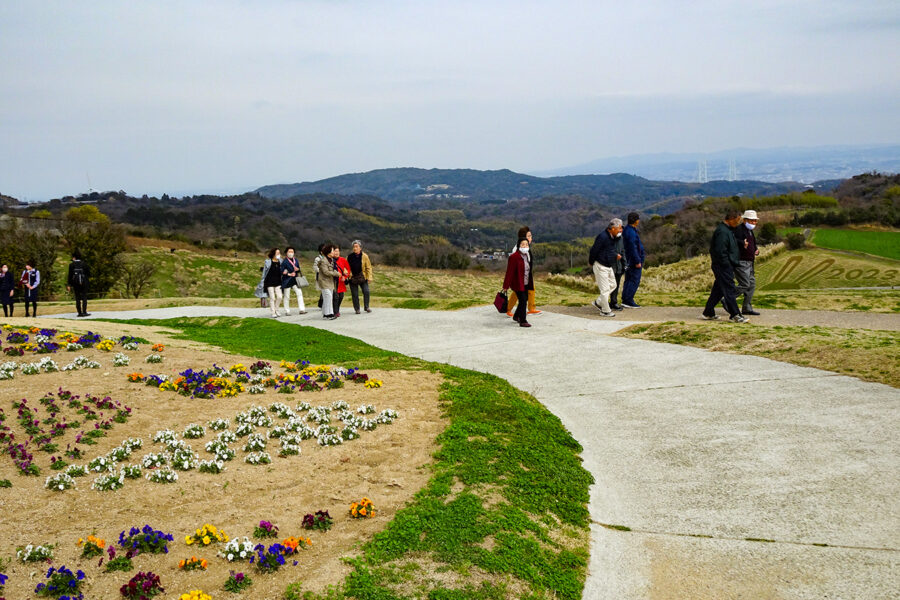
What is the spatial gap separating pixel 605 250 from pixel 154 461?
11.2 metres

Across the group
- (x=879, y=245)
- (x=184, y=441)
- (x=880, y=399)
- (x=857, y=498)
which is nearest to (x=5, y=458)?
(x=184, y=441)

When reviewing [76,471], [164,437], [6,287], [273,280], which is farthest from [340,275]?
[6,287]

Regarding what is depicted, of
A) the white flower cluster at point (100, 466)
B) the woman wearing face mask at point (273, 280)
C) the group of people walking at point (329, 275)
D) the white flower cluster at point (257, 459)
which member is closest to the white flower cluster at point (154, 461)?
the white flower cluster at point (100, 466)

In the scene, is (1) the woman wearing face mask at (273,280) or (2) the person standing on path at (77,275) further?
(2) the person standing on path at (77,275)

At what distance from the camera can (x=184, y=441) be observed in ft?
24.5

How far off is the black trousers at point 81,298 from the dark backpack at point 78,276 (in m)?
0.17

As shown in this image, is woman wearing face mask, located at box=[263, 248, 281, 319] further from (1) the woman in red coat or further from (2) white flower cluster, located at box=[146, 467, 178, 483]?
(2) white flower cluster, located at box=[146, 467, 178, 483]

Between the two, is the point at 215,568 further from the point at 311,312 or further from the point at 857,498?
the point at 311,312

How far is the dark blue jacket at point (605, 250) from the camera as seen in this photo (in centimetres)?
1525

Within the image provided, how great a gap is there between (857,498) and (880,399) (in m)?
2.91

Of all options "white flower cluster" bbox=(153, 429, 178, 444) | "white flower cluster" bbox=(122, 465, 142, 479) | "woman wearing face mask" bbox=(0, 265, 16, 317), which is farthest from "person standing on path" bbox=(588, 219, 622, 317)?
"woman wearing face mask" bbox=(0, 265, 16, 317)

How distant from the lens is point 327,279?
18.3 m

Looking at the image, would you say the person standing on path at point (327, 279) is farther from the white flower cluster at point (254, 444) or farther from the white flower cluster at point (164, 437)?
the white flower cluster at point (254, 444)

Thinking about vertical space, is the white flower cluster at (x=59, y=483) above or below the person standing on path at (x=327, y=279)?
below
